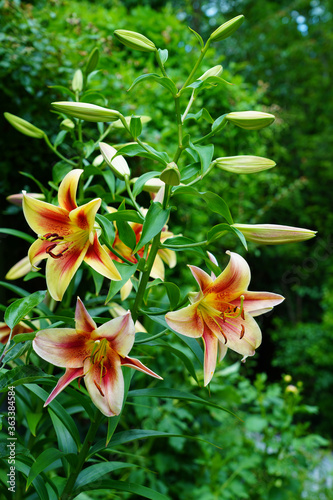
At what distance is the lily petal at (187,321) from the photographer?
55cm

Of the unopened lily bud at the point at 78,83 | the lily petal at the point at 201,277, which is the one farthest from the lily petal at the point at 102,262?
the unopened lily bud at the point at 78,83

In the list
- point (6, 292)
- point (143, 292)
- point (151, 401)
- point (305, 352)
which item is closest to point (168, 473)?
point (151, 401)

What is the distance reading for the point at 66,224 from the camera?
0.62 m

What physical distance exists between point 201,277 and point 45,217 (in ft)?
0.77

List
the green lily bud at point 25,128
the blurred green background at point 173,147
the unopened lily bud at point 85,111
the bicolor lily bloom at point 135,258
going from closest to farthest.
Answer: the unopened lily bud at point 85,111
the bicolor lily bloom at point 135,258
the green lily bud at point 25,128
the blurred green background at point 173,147

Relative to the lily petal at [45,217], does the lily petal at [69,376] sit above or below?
below

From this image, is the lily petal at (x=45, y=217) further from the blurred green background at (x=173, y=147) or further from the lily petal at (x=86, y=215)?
the blurred green background at (x=173, y=147)

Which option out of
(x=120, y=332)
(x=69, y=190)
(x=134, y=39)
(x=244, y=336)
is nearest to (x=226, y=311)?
(x=244, y=336)

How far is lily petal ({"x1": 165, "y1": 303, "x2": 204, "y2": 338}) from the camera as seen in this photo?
21.6 inches

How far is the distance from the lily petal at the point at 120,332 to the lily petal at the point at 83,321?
0.01 meters

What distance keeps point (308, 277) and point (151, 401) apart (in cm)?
457

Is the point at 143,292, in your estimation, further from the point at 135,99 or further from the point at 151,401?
the point at 135,99

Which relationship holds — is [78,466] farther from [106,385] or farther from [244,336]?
[244,336]

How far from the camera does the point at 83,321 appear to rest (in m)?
0.54
